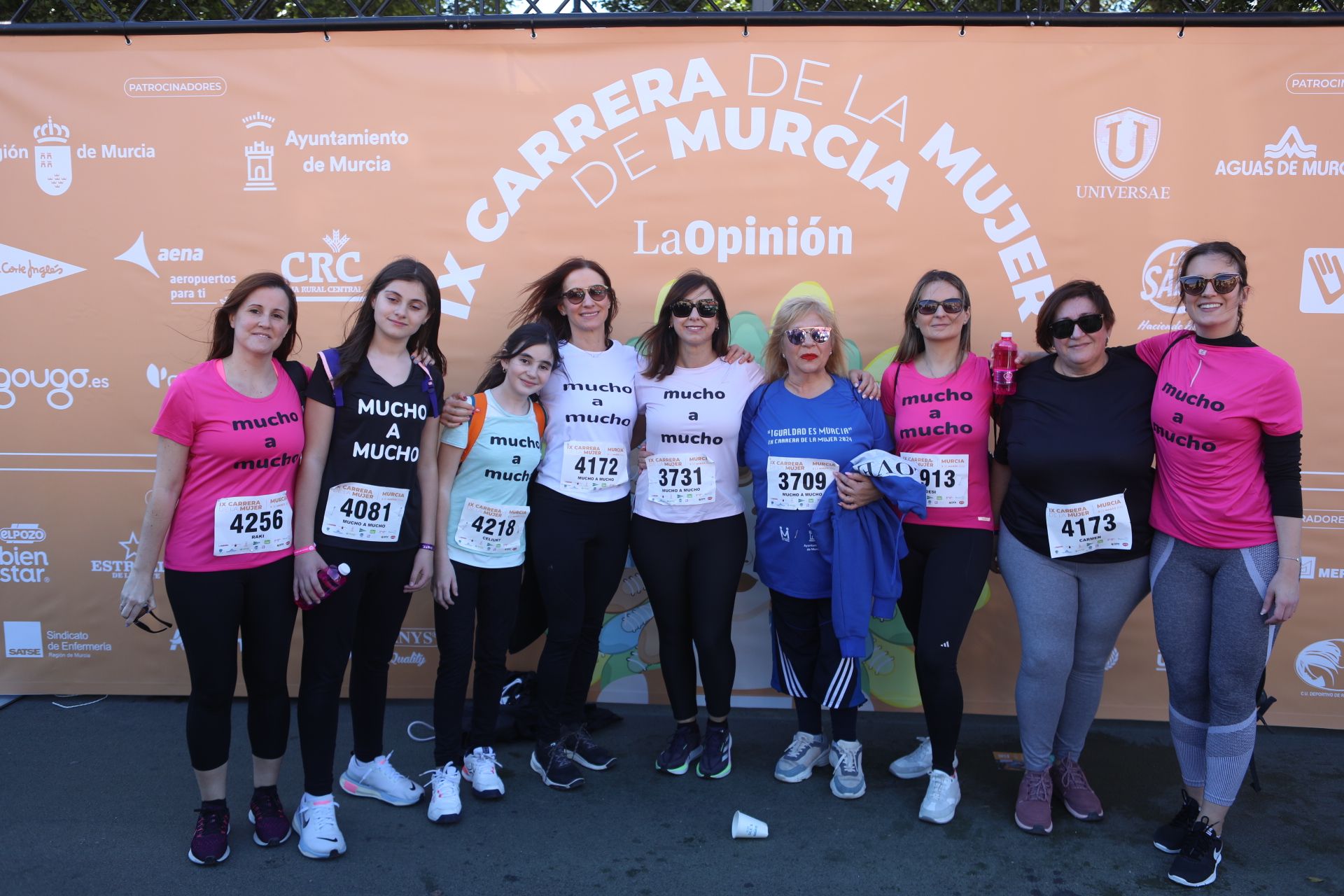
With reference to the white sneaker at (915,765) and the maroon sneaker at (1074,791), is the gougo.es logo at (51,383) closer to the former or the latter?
the white sneaker at (915,765)

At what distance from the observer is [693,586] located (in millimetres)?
3184

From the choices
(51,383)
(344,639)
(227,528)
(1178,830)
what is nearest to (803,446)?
(344,639)

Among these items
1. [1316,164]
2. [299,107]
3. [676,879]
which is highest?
[299,107]

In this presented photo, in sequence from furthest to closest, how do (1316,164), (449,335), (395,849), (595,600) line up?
(449,335)
(1316,164)
(595,600)
(395,849)

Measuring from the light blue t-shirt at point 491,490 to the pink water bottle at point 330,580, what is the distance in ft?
1.28

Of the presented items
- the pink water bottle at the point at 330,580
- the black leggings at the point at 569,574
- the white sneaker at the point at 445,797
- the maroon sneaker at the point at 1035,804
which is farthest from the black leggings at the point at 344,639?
the maroon sneaker at the point at 1035,804

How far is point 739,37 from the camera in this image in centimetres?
374

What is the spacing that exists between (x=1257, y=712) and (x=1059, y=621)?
723 mm

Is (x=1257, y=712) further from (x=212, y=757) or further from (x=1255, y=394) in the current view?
(x=212, y=757)

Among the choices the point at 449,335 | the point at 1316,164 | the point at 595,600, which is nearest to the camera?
the point at 595,600

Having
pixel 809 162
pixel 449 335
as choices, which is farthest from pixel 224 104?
pixel 809 162

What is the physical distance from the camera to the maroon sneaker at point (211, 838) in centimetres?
271

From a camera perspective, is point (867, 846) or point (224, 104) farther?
point (224, 104)

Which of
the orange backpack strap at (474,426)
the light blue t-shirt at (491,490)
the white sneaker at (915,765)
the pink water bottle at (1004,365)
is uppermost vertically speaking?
the pink water bottle at (1004,365)
